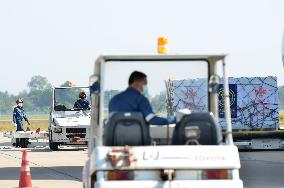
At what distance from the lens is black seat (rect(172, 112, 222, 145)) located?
975 cm

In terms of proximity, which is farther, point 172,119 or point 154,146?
point 172,119

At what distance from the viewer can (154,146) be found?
9492 mm

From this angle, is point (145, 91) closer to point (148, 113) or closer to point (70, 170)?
point (148, 113)

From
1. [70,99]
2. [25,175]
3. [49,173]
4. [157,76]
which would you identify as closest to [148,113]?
[157,76]

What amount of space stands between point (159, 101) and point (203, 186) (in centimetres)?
154

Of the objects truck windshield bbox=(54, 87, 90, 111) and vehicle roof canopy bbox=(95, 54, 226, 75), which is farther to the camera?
truck windshield bbox=(54, 87, 90, 111)

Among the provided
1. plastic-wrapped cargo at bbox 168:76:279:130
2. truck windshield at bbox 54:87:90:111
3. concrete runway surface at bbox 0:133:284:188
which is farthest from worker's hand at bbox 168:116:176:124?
truck windshield at bbox 54:87:90:111

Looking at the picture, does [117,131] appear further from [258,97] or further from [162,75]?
[258,97]

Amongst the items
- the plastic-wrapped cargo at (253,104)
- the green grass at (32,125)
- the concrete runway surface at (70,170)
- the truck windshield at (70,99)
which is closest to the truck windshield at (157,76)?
the concrete runway surface at (70,170)

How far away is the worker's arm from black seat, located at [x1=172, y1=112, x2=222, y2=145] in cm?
20

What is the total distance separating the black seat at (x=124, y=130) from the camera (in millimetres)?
9562

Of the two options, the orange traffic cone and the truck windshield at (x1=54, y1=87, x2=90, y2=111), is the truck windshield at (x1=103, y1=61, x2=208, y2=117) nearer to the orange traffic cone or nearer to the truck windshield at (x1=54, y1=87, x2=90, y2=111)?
the orange traffic cone

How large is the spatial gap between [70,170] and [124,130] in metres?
12.5

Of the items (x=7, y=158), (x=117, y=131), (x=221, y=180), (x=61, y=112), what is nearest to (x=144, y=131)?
(x=117, y=131)
